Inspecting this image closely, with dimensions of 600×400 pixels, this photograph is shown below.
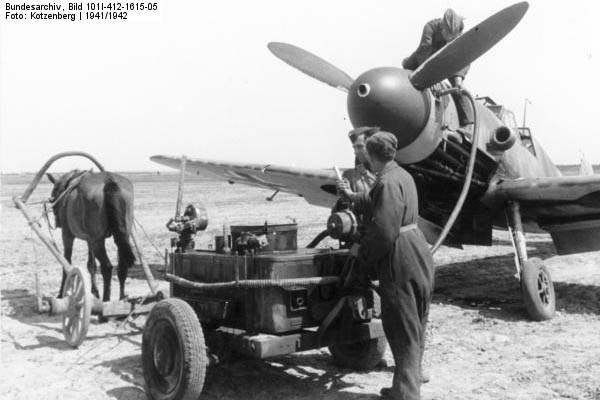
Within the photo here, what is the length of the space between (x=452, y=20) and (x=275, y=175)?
434 centimetres

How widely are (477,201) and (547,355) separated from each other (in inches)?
130

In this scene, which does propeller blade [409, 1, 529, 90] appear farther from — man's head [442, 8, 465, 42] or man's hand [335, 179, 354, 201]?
man's hand [335, 179, 354, 201]

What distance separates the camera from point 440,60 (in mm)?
6234

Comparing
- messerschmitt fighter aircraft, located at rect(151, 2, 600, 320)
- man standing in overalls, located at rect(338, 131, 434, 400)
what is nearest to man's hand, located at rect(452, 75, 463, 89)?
messerschmitt fighter aircraft, located at rect(151, 2, 600, 320)

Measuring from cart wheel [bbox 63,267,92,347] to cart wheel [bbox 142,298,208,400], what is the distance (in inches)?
56.4

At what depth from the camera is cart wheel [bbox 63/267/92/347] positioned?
5.23m

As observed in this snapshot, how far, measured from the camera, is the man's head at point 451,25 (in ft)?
22.6

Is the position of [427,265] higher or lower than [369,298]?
higher

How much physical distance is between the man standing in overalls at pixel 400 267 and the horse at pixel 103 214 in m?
4.35

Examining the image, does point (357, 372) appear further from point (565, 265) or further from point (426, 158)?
point (565, 265)

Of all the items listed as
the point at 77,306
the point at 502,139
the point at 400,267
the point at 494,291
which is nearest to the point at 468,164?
the point at 502,139

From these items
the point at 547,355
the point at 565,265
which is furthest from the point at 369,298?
the point at 565,265

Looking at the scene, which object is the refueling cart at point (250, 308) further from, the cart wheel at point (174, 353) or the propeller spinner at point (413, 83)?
the propeller spinner at point (413, 83)

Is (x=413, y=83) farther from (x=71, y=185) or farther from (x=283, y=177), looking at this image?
(x=71, y=185)
